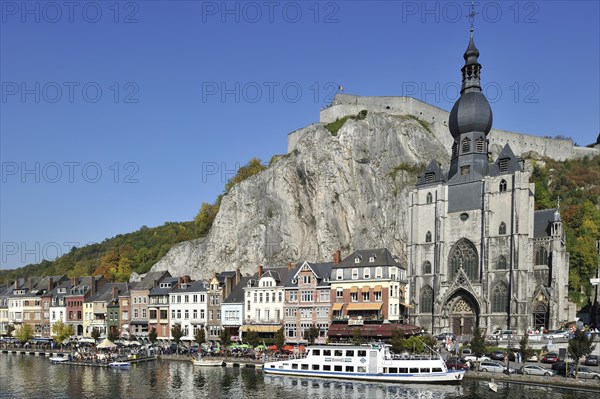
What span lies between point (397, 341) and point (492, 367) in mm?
9878

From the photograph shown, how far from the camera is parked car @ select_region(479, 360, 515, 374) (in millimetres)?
50781

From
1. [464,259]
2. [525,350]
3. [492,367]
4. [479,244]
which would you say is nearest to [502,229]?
[479,244]

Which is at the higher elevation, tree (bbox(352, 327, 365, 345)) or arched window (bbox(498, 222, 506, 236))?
arched window (bbox(498, 222, 506, 236))

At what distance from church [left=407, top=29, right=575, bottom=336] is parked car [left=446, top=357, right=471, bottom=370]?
17.2 metres

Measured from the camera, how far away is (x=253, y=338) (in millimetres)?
70188

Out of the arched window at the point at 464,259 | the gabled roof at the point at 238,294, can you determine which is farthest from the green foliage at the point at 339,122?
the gabled roof at the point at 238,294

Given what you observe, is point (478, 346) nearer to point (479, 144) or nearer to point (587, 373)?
point (587, 373)

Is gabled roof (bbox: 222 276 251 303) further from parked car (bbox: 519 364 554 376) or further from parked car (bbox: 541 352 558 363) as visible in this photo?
parked car (bbox: 519 364 554 376)

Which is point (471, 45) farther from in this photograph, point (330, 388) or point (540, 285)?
point (330, 388)

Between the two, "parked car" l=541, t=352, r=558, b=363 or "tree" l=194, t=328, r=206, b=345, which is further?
"tree" l=194, t=328, r=206, b=345

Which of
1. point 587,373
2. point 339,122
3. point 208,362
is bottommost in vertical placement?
point 208,362

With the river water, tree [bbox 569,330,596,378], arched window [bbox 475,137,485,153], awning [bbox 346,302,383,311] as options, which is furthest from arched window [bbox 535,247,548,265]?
the river water

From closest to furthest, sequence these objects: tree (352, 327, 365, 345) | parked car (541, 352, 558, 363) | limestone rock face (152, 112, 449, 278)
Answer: parked car (541, 352, 558, 363)
tree (352, 327, 365, 345)
limestone rock face (152, 112, 449, 278)

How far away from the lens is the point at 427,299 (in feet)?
254
